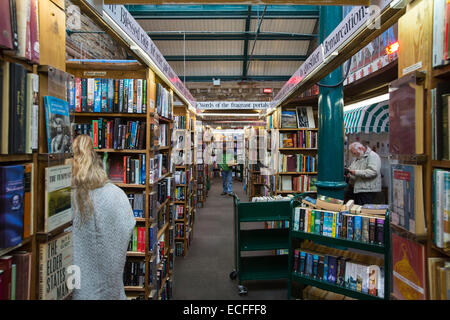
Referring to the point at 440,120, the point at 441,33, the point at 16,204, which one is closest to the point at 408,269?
the point at 440,120

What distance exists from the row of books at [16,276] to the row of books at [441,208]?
1.61 meters

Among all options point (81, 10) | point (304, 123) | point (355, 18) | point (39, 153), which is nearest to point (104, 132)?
point (81, 10)

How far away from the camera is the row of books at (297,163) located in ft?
16.2

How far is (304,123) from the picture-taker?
16.3 ft

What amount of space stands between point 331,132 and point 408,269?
101 inches

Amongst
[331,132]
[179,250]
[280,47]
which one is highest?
[280,47]

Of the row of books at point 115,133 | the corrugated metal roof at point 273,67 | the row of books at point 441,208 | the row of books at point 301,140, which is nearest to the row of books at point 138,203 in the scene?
the row of books at point 115,133

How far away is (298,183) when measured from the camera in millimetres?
4949

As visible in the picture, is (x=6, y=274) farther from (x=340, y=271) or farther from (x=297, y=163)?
(x=297, y=163)

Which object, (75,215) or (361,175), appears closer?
(75,215)

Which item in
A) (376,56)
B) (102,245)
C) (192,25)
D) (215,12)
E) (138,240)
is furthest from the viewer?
(192,25)

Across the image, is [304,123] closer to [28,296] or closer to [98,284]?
[98,284]

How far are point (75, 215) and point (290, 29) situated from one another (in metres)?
8.00

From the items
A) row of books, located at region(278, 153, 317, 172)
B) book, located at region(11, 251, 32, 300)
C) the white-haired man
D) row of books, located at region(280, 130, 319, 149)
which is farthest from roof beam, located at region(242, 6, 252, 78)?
book, located at region(11, 251, 32, 300)
